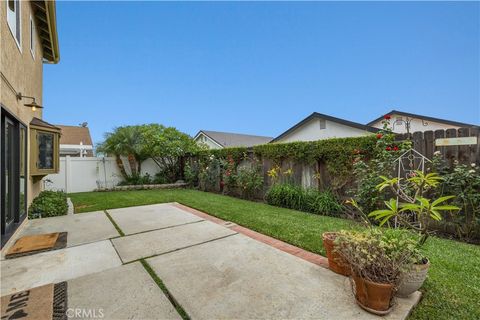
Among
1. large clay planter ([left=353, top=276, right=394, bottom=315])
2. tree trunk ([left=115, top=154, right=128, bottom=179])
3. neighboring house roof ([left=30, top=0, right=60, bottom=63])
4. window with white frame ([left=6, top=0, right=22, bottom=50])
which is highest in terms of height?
neighboring house roof ([left=30, top=0, right=60, bottom=63])

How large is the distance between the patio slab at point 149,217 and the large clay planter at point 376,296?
3614 mm

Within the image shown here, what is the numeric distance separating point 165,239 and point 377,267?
121 inches

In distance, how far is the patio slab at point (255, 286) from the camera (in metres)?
1.95

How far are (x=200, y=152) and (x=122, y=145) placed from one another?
3.79 m

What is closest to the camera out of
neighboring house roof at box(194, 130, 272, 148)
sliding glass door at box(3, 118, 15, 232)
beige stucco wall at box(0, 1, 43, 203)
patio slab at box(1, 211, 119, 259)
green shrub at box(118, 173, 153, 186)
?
beige stucco wall at box(0, 1, 43, 203)

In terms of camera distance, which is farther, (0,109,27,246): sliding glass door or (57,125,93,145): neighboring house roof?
(57,125,93,145): neighboring house roof

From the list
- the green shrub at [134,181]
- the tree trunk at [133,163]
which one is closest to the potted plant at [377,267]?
the green shrub at [134,181]

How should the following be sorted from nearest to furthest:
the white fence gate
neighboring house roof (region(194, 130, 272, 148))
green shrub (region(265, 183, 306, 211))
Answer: green shrub (region(265, 183, 306, 211))
the white fence gate
neighboring house roof (region(194, 130, 272, 148))

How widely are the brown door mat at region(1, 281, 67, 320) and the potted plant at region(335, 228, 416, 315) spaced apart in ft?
8.23

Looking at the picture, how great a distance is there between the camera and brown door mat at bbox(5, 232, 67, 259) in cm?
323

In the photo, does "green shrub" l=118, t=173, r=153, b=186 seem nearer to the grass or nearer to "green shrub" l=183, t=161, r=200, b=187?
"green shrub" l=183, t=161, r=200, b=187

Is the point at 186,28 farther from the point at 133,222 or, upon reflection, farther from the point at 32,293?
the point at 32,293

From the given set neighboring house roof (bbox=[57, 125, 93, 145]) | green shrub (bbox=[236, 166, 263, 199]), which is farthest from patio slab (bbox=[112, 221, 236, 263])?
neighboring house roof (bbox=[57, 125, 93, 145])

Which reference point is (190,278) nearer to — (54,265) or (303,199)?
(54,265)
